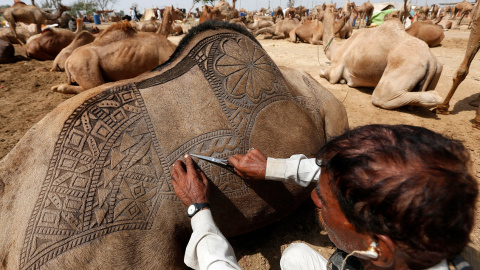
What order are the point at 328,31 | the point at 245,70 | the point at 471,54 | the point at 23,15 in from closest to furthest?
1. the point at 245,70
2. the point at 471,54
3. the point at 328,31
4. the point at 23,15

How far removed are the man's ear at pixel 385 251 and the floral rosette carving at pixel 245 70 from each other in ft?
4.37

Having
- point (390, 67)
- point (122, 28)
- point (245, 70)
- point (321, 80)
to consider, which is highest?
point (122, 28)

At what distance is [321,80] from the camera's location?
653cm

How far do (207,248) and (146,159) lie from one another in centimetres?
68

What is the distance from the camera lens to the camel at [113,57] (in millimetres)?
5230

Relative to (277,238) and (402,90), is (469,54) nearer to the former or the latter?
(402,90)

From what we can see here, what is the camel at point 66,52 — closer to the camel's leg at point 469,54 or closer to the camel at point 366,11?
the camel's leg at point 469,54

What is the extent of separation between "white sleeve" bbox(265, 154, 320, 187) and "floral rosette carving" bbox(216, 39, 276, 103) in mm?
605

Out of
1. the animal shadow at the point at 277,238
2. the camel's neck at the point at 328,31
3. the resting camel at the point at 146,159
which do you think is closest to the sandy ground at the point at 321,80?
the animal shadow at the point at 277,238

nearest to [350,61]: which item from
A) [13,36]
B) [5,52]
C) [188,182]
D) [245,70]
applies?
[245,70]

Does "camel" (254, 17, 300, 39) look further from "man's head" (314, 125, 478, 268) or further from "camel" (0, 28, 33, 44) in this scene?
"man's head" (314, 125, 478, 268)

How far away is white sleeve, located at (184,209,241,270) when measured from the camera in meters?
1.16

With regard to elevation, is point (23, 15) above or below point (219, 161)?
above

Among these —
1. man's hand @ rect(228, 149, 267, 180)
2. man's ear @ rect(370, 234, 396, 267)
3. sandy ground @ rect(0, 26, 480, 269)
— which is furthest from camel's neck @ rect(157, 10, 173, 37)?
man's ear @ rect(370, 234, 396, 267)
